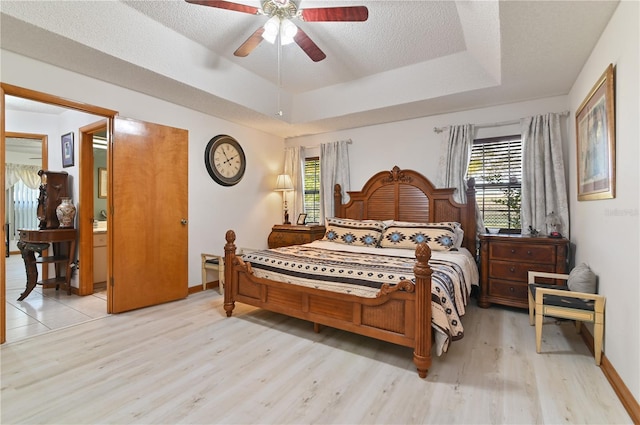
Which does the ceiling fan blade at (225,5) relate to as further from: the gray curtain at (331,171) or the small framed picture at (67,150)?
the small framed picture at (67,150)

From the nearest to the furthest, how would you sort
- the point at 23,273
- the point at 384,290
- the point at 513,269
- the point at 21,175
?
1. the point at 384,290
2. the point at 513,269
3. the point at 23,273
4. the point at 21,175

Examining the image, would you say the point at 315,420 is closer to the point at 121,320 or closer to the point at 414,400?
Answer: the point at 414,400

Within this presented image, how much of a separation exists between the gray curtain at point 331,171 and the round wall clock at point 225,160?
4.27 feet

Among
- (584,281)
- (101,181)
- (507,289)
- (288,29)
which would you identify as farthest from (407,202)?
(101,181)

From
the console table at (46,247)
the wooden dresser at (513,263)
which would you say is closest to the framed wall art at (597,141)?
the wooden dresser at (513,263)

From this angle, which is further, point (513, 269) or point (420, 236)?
point (420, 236)

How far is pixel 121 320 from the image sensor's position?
2988 millimetres

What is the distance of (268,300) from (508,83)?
3299 millimetres

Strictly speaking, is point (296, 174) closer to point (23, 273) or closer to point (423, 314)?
point (423, 314)

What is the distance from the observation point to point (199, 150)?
4.12 m

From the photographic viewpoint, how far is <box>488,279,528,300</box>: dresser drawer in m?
3.18

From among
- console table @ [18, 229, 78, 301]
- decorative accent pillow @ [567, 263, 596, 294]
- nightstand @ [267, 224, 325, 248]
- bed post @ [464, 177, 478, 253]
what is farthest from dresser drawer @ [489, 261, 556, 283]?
console table @ [18, 229, 78, 301]

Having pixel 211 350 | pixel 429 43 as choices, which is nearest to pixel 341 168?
pixel 429 43

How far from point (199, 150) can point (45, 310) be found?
8.21ft
